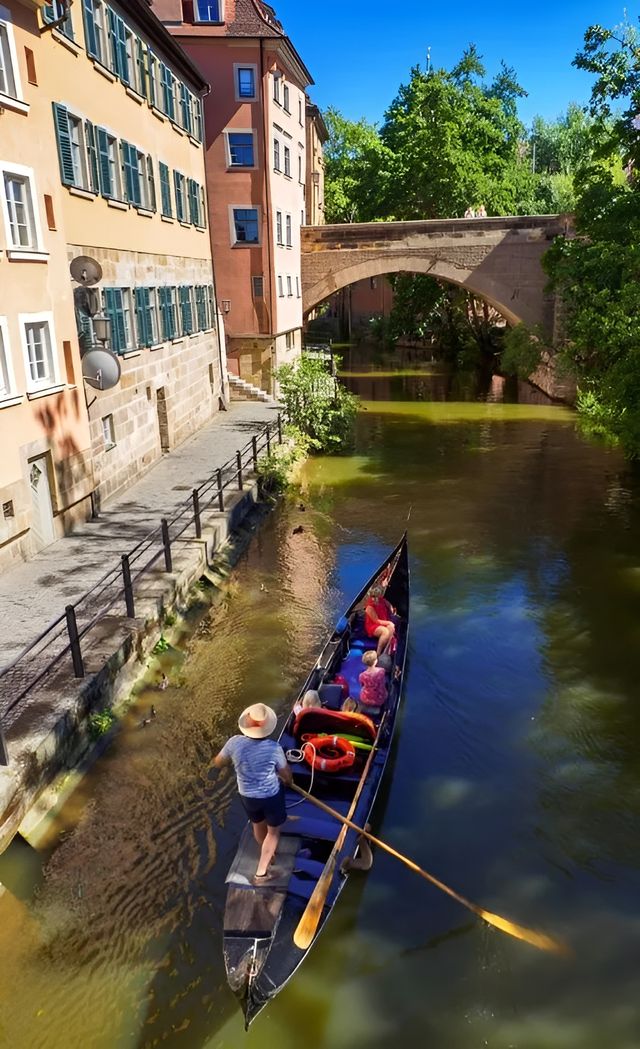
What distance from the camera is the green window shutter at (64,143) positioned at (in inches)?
534

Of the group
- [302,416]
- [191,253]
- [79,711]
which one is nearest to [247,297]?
[191,253]

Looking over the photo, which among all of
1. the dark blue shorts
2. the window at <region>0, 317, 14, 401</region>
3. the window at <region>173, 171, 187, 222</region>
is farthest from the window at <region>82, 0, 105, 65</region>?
the dark blue shorts

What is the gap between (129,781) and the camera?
332 inches

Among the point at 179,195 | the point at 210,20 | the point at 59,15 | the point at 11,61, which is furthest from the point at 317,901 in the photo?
the point at 210,20

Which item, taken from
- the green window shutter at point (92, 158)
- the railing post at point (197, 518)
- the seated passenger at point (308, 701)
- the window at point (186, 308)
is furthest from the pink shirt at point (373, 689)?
the window at point (186, 308)

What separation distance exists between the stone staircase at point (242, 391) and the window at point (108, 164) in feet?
42.0

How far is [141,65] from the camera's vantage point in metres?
18.4

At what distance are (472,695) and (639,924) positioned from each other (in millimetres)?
3925

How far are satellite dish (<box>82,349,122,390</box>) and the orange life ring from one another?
9.46 metres

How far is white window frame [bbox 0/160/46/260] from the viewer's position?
11.7m

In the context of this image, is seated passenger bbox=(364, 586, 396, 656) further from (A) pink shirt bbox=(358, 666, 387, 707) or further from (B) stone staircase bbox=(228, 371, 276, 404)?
(B) stone staircase bbox=(228, 371, 276, 404)

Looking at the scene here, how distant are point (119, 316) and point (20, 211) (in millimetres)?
4364

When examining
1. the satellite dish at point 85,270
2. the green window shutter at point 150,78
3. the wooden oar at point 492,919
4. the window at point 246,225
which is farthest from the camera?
the window at point 246,225

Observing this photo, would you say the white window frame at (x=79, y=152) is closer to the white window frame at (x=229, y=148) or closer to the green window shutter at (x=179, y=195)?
the green window shutter at (x=179, y=195)
